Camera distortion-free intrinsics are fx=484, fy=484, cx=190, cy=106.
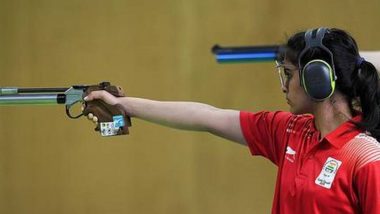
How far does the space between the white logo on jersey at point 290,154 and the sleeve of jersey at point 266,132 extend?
63mm

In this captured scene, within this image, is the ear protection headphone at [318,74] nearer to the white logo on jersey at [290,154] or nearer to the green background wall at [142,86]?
the white logo on jersey at [290,154]

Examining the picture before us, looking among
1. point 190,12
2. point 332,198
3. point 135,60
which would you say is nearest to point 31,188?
point 135,60

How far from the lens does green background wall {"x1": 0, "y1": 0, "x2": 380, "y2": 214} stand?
2725mm

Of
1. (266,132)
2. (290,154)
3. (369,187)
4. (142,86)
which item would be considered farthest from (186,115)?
(142,86)

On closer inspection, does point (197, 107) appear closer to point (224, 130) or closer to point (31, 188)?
point (224, 130)

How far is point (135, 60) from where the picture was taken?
2.85m

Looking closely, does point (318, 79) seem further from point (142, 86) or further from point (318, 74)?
point (142, 86)

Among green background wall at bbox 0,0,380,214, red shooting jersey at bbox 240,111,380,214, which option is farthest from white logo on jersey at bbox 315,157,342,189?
green background wall at bbox 0,0,380,214

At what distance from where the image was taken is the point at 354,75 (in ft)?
4.13

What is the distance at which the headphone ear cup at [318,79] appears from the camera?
1.18 meters

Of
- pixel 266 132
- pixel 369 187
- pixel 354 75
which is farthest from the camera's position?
pixel 266 132

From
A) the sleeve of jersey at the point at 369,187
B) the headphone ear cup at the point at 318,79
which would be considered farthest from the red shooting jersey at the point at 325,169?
the headphone ear cup at the point at 318,79

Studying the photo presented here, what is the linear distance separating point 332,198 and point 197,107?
2.01 ft

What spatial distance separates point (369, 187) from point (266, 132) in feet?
1.47
